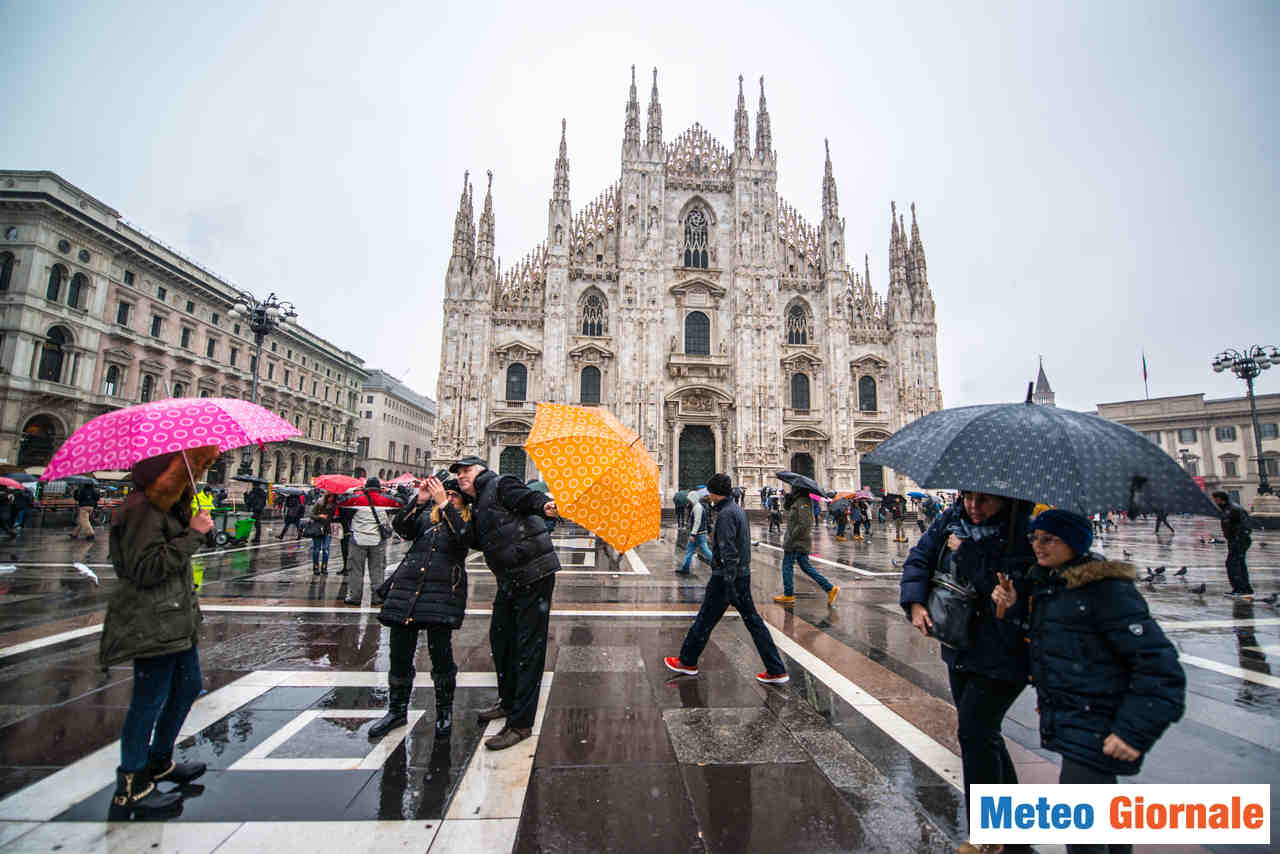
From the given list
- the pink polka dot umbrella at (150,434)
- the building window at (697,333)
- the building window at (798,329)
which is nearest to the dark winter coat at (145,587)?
the pink polka dot umbrella at (150,434)

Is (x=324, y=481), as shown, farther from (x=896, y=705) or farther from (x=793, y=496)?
(x=896, y=705)

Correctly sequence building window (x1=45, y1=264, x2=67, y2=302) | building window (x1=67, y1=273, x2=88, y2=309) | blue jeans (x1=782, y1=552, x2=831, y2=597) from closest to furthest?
blue jeans (x1=782, y1=552, x2=831, y2=597) → building window (x1=45, y1=264, x2=67, y2=302) → building window (x1=67, y1=273, x2=88, y2=309)

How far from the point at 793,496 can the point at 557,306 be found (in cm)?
2363

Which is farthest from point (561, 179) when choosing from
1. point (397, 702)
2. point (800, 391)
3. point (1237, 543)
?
point (397, 702)

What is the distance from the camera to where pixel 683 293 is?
30.5m

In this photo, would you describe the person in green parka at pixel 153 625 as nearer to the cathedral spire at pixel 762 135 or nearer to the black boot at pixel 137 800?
the black boot at pixel 137 800

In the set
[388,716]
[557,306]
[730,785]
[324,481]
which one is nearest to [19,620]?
[324,481]

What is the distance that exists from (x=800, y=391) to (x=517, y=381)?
15768 millimetres

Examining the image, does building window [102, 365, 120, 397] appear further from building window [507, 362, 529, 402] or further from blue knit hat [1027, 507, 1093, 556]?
blue knit hat [1027, 507, 1093, 556]

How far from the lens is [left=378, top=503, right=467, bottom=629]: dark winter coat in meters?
3.22

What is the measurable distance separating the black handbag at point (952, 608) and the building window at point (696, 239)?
3058 cm

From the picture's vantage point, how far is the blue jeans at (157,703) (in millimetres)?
2566

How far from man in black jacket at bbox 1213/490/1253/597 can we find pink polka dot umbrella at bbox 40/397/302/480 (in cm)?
1080

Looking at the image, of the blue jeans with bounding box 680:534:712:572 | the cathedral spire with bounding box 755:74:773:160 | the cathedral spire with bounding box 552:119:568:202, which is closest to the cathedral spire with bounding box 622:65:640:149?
the cathedral spire with bounding box 552:119:568:202
